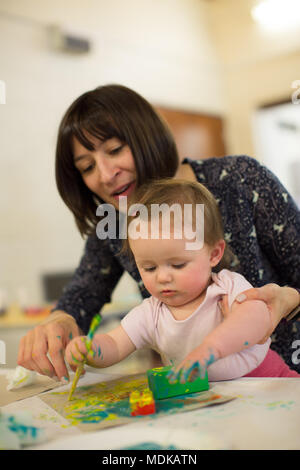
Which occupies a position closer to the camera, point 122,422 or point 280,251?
point 122,422

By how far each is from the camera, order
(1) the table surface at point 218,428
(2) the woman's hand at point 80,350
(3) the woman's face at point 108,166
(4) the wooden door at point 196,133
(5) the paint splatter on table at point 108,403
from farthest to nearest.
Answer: (4) the wooden door at point 196,133
(3) the woman's face at point 108,166
(2) the woman's hand at point 80,350
(5) the paint splatter on table at point 108,403
(1) the table surface at point 218,428

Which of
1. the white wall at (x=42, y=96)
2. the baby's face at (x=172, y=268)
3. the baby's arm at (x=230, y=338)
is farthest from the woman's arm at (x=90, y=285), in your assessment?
the white wall at (x=42, y=96)

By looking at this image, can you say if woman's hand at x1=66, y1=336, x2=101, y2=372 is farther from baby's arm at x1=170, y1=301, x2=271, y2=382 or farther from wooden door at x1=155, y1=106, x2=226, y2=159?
wooden door at x1=155, y1=106, x2=226, y2=159

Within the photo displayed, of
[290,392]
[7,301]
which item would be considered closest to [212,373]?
[290,392]

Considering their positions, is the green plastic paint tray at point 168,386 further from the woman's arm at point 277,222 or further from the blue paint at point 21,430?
the woman's arm at point 277,222

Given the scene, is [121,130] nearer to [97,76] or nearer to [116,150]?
[116,150]

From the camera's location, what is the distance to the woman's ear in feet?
2.52

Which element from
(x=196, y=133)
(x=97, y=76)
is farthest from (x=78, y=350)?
(x=196, y=133)

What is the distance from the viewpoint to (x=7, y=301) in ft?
9.23

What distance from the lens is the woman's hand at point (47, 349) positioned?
81cm

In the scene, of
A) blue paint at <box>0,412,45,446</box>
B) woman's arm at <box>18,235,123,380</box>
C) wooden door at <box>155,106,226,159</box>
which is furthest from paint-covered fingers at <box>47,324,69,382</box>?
wooden door at <box>155,106,226,159</box>

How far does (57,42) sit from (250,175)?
2446 millimetres

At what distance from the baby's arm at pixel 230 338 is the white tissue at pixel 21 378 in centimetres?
36
